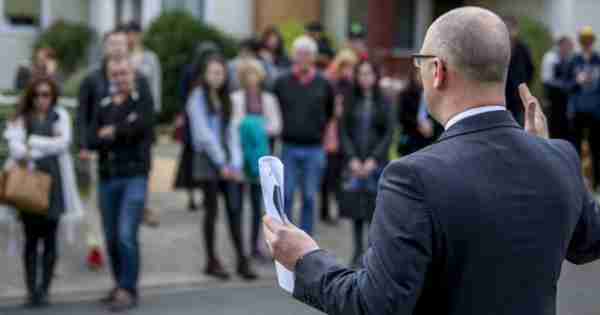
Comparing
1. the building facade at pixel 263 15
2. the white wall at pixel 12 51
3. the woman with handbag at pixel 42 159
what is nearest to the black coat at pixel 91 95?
the woman with handbag at pixel 42 159

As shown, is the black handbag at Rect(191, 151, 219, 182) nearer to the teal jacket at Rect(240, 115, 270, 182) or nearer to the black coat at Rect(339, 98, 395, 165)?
the teal jacket at Rect(240, 115, 270, 182)

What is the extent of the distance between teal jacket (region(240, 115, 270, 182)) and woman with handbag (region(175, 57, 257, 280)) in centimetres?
21

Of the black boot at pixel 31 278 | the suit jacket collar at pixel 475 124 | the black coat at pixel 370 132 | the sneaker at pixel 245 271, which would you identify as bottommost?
the sneaker at pixel 245 271

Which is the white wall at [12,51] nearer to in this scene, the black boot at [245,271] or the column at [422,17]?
the column at [422,17]

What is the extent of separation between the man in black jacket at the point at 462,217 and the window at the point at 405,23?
20.3 metres

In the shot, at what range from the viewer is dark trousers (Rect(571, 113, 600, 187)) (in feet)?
40.8

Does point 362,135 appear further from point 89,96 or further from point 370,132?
point 89,96

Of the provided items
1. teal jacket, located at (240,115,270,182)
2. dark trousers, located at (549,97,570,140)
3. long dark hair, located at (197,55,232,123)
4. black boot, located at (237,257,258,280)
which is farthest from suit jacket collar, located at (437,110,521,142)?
dark trousers, located at (549,97,570,140)

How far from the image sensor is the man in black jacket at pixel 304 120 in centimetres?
902

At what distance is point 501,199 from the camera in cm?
245

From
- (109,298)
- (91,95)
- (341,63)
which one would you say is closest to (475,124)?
(91,95)

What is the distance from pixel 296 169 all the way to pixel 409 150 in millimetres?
1329

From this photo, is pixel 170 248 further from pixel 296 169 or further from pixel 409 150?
pixel 409 150

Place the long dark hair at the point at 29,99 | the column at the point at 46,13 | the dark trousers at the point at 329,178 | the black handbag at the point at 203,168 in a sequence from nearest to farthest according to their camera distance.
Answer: the long dark hair at the point at 29,99 < the black handbag at the point at 203,168 < the dark trousers at the point at 329,178 < the column at the point at 46,13
